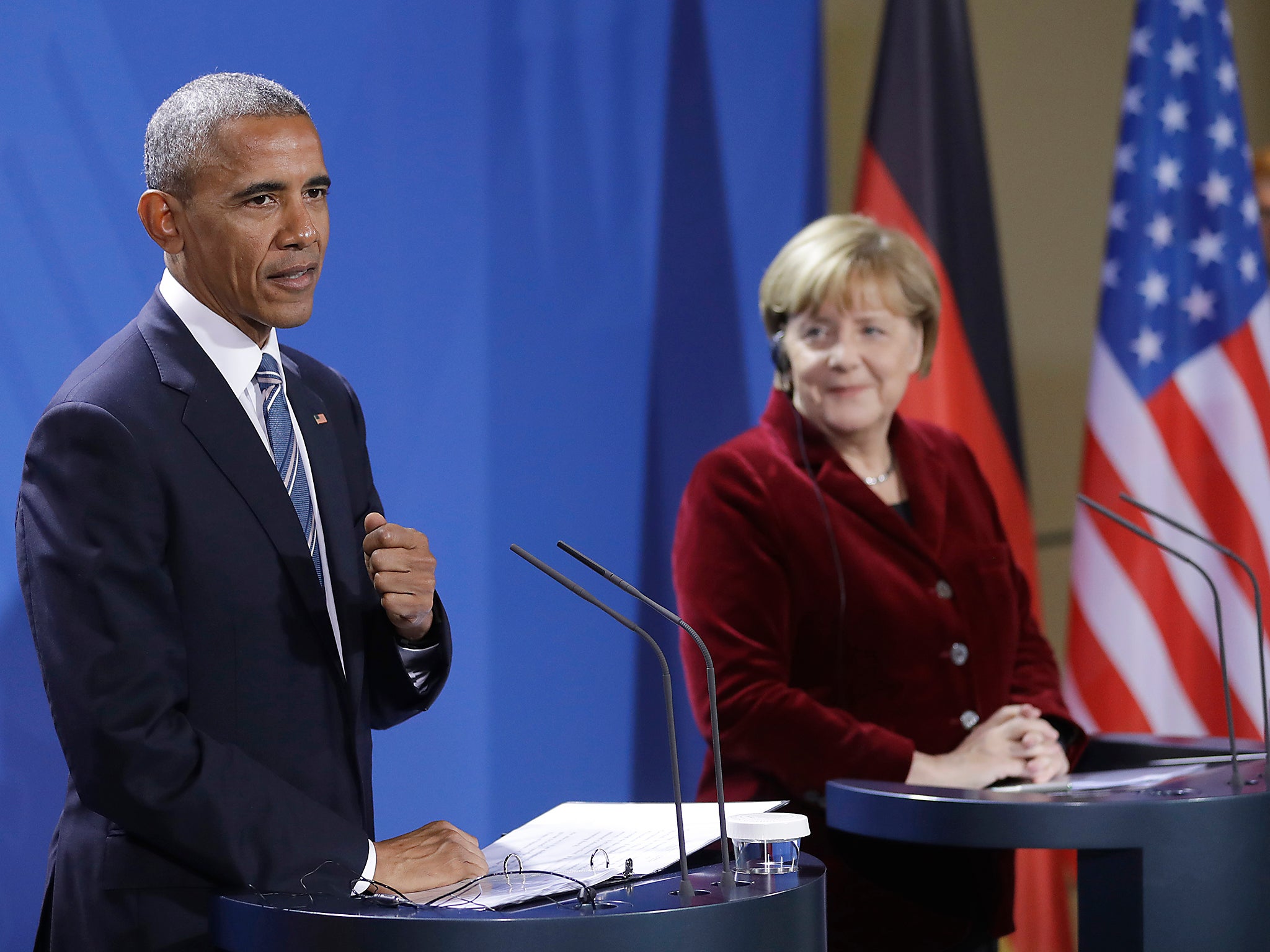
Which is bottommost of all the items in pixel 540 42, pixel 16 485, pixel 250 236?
pixel 16 485

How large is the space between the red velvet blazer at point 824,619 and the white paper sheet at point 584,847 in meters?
0.46

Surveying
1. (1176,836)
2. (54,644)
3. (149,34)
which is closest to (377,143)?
(149,34)

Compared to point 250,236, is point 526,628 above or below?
below

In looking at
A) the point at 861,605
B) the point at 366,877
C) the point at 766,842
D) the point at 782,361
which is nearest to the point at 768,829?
the point at 766,842

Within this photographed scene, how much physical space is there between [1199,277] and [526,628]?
188cm

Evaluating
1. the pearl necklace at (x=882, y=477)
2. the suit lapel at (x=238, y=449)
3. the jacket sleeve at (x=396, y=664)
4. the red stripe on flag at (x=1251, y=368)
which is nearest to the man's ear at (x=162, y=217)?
the suit lapel at (x=238, y=449)

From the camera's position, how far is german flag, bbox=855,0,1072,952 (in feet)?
11.3

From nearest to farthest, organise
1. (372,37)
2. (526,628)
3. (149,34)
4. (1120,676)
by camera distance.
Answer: (149,34) < (372,37) < (526,628) < (1120,676)

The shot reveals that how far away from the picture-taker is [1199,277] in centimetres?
355

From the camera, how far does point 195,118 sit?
164cm

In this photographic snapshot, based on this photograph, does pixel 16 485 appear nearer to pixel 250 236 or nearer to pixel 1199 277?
pixel 250 236

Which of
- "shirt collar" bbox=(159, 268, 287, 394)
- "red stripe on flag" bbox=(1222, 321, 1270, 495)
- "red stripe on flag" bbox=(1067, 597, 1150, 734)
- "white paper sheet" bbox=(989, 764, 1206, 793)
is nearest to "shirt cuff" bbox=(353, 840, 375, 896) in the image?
"shirt collar" bbox=(159, 268, 287, 394)

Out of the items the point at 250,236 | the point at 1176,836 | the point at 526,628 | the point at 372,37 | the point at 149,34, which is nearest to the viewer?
the point at 250,236

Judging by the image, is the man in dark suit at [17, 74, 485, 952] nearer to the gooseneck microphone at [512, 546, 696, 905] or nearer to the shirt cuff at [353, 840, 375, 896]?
the shirt cuff at [353, 840, 375, 896]
